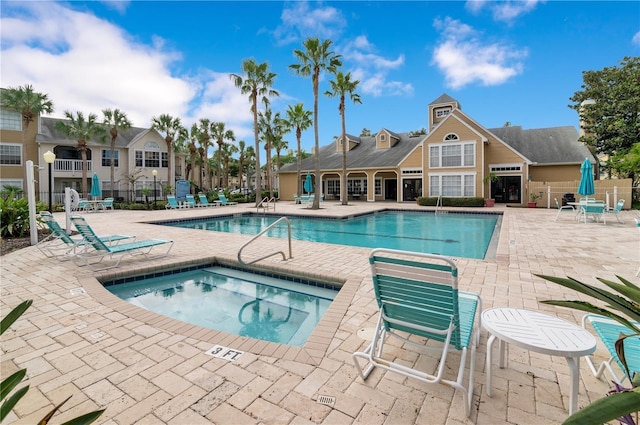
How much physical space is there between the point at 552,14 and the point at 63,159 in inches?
1530

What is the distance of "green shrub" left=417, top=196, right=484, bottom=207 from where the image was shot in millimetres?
23098

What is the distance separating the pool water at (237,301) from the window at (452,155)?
71.9ft

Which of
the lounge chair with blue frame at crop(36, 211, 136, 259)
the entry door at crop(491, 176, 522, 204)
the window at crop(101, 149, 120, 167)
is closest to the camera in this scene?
the lounge chair with blue frame at crop(36, 211, 136, 259)

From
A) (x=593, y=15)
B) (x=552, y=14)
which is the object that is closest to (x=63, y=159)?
(x=552, y=14)

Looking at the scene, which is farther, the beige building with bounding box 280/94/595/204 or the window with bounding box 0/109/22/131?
the window with bounding box 0/109/22/131

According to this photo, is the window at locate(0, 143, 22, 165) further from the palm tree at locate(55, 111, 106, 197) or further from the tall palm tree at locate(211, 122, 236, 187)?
the tall palm tree at locate(211, 122, 236, 187)

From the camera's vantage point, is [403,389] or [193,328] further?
[193,328]

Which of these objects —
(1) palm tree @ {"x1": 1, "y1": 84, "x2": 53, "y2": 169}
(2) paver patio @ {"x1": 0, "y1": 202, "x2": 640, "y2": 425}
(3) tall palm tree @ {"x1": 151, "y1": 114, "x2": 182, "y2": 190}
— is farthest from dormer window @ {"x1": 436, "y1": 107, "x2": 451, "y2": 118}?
(1) palm tree @ {"x1": 1, "y1": 84, "x2": 53, "y2": 169}

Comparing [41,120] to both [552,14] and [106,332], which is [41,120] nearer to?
[106,332]

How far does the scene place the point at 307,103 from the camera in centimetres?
3341

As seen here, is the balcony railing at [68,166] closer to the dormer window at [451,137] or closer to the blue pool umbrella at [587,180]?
the dormer window at [451,137]

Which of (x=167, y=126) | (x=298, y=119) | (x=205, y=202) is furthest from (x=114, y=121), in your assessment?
(x=298, y=119)

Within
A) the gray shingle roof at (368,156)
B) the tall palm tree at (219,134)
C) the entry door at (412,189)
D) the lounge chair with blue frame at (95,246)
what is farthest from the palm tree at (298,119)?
the lounge chair with blue frame at (95,246)

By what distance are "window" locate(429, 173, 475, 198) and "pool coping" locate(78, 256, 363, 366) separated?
70.6 feet
